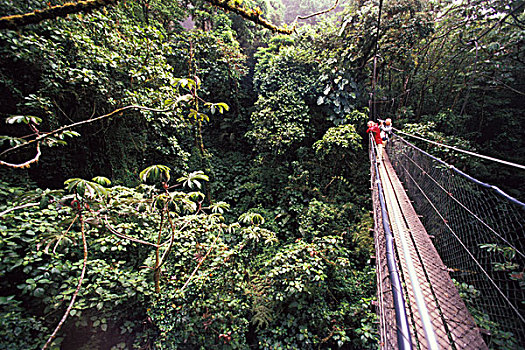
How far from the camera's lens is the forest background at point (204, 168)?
1.62 meters

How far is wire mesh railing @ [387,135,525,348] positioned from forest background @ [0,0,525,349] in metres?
0.84

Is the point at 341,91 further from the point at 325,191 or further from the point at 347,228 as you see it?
the point at 347,228

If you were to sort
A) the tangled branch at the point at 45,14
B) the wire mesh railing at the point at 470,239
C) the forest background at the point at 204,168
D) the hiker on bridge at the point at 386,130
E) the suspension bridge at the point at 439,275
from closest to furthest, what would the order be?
the tangled branch at the point at 45,14
the suspension bridge at the point at 439,275
the wire mesh railing at the point at 470,239
the forest background at the point at 204,168
the hiker on bridge at the point at 386,130

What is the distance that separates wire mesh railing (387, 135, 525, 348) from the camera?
139cm

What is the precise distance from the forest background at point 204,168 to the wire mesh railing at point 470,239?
33.0 inches

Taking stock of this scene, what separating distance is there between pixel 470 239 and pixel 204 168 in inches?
145

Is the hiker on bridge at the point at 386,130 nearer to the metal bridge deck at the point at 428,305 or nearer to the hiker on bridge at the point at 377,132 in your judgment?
the hiker on bridge at the point at 377,132

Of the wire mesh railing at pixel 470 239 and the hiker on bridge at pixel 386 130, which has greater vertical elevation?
the hiker on bridge at pixel 386 130

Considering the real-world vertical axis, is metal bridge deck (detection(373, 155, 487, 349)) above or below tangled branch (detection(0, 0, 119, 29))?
below

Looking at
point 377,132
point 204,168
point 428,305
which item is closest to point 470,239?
point 428,305

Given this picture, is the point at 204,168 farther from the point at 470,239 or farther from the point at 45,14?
the point at 470,239

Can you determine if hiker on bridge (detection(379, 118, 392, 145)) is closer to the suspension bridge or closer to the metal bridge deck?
the suspension bridge

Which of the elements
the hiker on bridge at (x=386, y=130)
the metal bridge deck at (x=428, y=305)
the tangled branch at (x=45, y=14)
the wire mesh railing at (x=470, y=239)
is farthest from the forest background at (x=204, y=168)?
the metal bridge deck at (x=428, y=305)

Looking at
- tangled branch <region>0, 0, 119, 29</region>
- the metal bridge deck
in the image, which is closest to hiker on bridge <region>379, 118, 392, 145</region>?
the metal bridge deck
